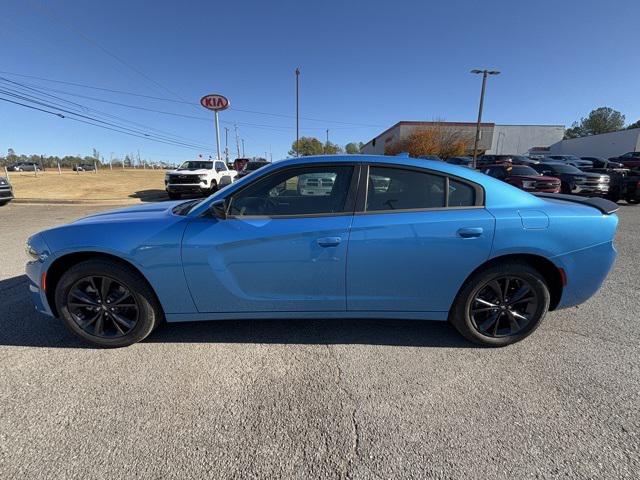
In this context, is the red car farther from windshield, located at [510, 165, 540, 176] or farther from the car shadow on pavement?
the car shadow on pavement

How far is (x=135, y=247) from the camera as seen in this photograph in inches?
95.3

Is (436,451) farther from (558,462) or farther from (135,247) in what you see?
(135,247)

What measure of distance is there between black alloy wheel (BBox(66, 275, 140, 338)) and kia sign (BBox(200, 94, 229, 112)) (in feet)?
72.3

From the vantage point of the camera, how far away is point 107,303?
102 inches

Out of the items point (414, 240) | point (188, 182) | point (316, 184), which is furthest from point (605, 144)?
point (316, 184)

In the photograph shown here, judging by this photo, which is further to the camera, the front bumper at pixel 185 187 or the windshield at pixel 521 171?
the front bumper at pixel 185 187

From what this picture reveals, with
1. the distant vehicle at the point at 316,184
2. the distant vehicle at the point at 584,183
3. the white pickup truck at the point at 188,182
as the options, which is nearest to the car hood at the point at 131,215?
the distant vehicle at the point at 316,184

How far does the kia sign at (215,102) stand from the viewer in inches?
856

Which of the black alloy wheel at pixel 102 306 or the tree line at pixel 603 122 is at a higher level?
the tree line at pixel 603 122

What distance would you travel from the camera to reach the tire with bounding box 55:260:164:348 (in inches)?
98.4

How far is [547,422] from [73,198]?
17094mm

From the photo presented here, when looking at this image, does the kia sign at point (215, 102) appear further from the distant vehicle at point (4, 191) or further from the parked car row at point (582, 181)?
the parked car row at point (582, 181)

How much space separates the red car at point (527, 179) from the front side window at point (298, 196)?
10.0m

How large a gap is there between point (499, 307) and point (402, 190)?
1295 mm
